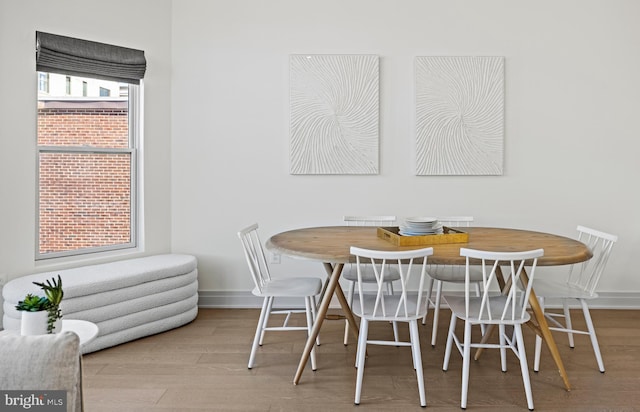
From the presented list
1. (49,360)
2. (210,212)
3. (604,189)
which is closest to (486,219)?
(604,189)

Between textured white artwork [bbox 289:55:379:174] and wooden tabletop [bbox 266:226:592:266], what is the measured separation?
0.92m

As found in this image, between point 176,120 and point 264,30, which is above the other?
point 264,30

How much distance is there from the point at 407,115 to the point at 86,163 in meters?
2.63

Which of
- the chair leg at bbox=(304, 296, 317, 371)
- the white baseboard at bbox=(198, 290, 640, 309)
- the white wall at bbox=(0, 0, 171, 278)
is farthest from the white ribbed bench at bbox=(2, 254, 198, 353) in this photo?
the chair leg at bbox=(304, 296, 317, 371)

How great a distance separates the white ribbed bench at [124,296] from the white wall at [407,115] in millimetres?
652

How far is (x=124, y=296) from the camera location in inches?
134

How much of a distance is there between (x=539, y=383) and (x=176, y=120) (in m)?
3.36

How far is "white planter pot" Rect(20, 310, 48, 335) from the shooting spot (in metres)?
1.73

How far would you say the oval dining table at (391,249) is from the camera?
8.63ft

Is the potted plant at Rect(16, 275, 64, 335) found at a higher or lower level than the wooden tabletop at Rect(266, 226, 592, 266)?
lower

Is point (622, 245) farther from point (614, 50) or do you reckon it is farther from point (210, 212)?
point (210, 212)

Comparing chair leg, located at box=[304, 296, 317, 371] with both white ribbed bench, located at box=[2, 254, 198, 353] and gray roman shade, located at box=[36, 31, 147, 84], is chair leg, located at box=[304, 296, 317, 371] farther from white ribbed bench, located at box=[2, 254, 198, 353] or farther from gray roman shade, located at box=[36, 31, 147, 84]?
gray roman shade, located at box=[36, 31, 147, 84]

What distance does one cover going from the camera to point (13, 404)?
123 cm

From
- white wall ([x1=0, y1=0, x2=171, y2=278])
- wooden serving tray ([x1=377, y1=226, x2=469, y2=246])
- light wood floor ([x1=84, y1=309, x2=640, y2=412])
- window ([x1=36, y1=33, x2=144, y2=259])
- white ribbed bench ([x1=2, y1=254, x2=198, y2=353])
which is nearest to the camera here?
light wood floor ([x1=84, y1=309, x2=640, y2=412])
